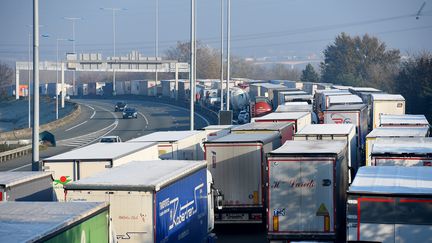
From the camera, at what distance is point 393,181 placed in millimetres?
17094

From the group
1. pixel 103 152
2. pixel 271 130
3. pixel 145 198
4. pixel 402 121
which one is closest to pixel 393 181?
pixel 145 198

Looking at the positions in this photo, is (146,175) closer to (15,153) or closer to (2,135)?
(15,153)

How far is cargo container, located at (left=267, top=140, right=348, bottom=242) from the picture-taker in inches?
770

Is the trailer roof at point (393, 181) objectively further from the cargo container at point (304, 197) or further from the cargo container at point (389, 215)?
the cargo container at point (304, 197)

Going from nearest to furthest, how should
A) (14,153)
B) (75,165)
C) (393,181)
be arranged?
(393,181) → (75,165) → (14,153)

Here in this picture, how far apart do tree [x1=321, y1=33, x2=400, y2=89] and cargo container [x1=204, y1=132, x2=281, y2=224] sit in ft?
313

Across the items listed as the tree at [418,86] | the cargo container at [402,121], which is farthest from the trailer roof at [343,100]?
the tree at [418,86]

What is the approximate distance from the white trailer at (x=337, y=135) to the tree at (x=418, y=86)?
36919mm

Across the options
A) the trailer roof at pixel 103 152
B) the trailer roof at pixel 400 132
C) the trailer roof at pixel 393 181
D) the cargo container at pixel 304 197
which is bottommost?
the cargo container at pixel 304 197

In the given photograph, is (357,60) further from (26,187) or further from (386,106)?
(26,187)

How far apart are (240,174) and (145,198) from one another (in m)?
7.83

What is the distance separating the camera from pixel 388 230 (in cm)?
1552

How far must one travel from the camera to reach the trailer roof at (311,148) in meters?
20.1

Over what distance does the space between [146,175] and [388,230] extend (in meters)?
4.81
